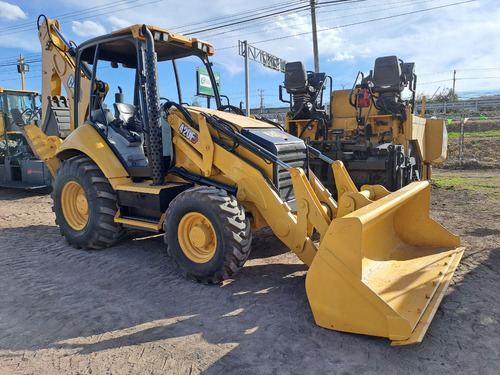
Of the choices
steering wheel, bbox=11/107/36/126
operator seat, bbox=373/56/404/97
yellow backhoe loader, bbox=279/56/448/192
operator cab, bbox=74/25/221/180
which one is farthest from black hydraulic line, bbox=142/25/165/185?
steering wheel, bbox=11/107/36/126

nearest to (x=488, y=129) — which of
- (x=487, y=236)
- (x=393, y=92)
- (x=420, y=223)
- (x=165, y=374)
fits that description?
(x=393, y=92)

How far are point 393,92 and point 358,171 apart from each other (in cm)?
209

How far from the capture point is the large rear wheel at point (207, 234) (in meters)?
3.93

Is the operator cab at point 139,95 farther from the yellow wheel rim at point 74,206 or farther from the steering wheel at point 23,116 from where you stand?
the steering wheel at point 23,116

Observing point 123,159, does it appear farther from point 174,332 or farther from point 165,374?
point 165,374

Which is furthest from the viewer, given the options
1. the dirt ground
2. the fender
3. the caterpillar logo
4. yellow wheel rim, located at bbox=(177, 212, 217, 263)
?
the fender

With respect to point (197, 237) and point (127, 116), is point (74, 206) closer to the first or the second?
point (127, 116)

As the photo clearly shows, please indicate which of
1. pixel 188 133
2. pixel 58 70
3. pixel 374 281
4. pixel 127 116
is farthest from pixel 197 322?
pixel 58 70

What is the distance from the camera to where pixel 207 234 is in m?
4.14

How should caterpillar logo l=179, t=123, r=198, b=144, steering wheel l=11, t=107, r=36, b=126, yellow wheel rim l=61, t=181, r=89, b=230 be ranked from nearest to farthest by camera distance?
caterpillar logo l=179, t=123, r=198, b=144
yellow wheel rim l=61, t=181, r=89, b=230
steering wheel l=11, t=107, r=36, b=126

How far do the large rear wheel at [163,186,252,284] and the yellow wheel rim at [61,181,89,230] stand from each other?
73.9 inches

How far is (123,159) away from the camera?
529cm

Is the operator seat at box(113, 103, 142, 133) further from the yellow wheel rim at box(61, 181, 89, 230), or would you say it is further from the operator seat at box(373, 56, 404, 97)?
the operator seat at box(373, 56, 404, 97)

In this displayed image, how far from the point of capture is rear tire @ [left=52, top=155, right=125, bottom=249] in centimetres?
514
